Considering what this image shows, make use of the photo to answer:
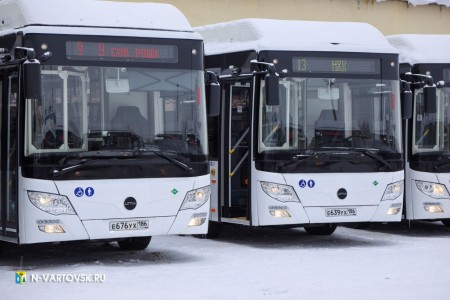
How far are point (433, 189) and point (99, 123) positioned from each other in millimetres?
6342

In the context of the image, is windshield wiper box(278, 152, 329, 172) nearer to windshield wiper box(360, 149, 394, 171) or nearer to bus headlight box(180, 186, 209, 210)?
windshield wiper box(360, 149, 394, 171)

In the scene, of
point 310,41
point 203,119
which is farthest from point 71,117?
point 310,41

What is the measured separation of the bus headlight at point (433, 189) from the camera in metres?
17.4

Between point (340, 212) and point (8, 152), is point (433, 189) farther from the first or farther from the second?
point (8, 152)

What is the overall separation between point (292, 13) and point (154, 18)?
39.5 ft

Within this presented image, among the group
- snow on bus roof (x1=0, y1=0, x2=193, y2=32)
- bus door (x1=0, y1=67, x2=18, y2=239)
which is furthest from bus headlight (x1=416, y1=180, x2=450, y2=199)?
bus door (x1=0, y1=67, x2=18, y2=239)

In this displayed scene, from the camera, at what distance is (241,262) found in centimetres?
1423

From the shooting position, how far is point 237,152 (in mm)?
16438

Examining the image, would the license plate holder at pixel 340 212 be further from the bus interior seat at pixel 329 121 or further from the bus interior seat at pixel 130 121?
the bus interior seat at pixel 130 121

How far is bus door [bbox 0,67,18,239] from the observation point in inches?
521

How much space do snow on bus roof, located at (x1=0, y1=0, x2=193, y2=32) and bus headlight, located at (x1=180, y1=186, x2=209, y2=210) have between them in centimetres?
203

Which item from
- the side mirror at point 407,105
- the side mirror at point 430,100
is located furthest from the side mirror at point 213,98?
the side mirror at point 430,100

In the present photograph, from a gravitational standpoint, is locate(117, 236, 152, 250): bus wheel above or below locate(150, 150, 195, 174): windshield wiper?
below

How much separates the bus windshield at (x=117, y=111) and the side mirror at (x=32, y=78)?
380 millimetres
